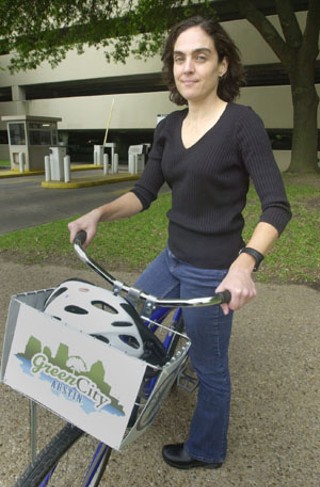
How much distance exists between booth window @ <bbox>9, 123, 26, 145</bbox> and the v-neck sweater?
16.4 meters

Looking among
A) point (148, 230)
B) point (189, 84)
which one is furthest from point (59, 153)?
point (189, 84)

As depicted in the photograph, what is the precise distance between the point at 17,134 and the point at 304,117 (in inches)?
441

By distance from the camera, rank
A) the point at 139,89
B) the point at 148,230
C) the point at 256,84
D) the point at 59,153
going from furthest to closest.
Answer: the point at 139,89 → the point at 256,84 → the point at 59,153 → the point at 148,230

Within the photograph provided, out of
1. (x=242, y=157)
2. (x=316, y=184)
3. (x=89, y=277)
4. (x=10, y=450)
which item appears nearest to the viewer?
(x=242, y=157)

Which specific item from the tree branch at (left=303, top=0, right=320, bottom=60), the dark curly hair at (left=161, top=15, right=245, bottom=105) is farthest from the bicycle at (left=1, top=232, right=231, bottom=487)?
the tree branch at (left=303, top=0, right=320, bottom=60)

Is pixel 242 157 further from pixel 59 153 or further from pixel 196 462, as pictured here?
pixel 59 153

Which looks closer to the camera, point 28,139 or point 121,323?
point 121,323

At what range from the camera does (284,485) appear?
206 cm

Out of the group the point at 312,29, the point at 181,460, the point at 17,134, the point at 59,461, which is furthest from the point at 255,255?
the point at 17,134

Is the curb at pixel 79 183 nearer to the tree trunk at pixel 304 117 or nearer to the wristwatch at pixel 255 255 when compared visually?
the tree trunk at pixel 304 117

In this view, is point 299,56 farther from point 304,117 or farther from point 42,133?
point 42,133

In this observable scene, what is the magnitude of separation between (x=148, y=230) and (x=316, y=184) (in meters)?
5.58

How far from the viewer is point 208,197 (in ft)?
5.59

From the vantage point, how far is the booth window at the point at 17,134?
55.5 ft
